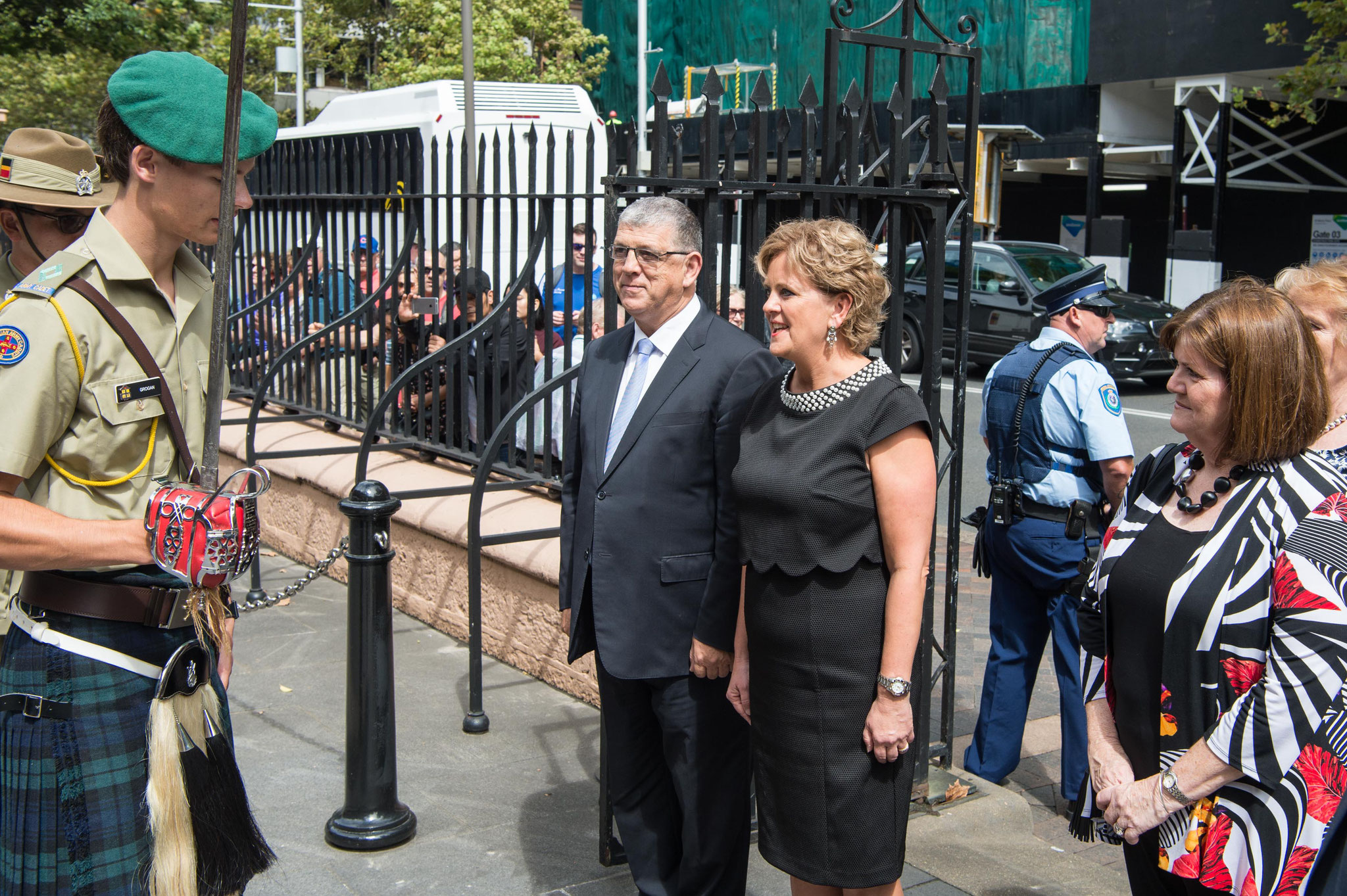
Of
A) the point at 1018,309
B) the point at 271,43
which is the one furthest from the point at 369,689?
the point at 271,43

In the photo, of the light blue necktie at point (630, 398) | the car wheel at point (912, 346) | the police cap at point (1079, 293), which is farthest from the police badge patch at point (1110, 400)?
the car wheel at point (912, 346)

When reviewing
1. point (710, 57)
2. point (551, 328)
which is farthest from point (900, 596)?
point (710, 57)

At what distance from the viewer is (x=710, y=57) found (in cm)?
3403

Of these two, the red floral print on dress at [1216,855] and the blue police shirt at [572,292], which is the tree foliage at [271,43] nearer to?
the blue police shirt at [572,292]

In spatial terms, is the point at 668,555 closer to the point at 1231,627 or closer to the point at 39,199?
the point at 1231,627

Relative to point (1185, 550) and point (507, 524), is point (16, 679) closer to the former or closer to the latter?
point (1185, 550)

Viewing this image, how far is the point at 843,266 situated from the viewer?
2.77m

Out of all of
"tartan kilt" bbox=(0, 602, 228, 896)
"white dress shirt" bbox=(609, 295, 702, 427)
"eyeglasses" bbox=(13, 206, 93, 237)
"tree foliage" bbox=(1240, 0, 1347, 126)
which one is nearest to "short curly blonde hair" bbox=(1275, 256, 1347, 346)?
"white dress shirt" bbox=(609, 295, 702, 427)

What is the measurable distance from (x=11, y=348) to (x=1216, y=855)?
2393 mm

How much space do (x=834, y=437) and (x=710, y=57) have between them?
109 feet

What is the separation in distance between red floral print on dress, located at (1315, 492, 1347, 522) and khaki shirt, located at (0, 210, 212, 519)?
7.11ft

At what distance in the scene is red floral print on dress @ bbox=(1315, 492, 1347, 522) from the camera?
7.48 ft

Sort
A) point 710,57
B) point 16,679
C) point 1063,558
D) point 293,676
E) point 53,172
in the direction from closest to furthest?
1. point 16,679
2. point 53,172
3. point 1063,558
4. point 293,676
5. point 710,57

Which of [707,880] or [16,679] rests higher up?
[16,679]
